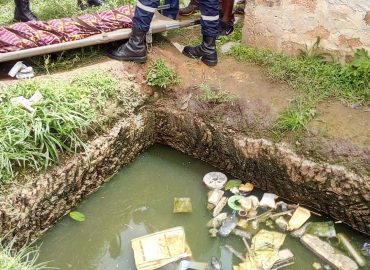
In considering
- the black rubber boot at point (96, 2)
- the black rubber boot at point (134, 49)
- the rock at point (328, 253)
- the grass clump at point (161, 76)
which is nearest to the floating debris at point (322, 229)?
the rock at point (328, 253)

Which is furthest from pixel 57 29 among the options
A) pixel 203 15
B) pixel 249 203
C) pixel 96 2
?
pixel 249 203

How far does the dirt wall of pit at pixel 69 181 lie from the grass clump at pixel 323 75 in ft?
4.37

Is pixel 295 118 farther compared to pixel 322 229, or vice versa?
pixel 295 118

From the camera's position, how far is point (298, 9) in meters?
4.06

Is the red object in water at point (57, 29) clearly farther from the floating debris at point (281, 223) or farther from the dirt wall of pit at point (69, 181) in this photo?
the floating debris at point (281, 223)

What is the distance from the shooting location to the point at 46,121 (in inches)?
123

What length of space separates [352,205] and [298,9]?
196 centimetres

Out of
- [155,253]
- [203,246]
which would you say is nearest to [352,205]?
[203,246]

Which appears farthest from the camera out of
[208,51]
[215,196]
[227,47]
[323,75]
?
[227,47]

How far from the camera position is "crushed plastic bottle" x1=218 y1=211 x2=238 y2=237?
3.33m

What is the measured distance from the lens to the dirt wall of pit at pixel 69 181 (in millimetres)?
2932

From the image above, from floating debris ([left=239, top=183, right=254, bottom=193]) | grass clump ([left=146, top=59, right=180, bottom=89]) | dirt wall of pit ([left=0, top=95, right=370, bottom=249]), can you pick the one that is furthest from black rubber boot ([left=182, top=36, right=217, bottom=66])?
floating debris ([left=239, top=183, right=254, bottom=193])

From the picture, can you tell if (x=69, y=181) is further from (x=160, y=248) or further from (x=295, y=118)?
(x=295, y=118)

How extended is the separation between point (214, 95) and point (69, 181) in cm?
148
